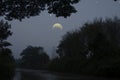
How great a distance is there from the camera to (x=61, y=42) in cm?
9612

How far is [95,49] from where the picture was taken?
2749 inches

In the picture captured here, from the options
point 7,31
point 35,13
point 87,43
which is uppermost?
point 87,43

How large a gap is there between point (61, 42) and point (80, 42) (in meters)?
16.9

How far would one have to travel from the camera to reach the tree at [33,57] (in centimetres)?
15988

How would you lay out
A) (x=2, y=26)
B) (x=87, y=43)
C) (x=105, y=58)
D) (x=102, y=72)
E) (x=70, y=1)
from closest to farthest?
1. (x=70, y=1)
2. (x=2, y=26)
3. (x=102, y=72)
4. (x=105, y=58)
5. (x=87, y=43)

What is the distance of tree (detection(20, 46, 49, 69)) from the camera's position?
159875 millimetres

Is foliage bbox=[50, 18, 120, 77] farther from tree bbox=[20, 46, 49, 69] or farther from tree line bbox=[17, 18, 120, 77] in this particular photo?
tree bbox=[20, 46, 49, 69]

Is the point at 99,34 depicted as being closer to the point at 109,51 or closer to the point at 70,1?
the point at 109,51

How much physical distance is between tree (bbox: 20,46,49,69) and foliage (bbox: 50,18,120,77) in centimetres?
7002

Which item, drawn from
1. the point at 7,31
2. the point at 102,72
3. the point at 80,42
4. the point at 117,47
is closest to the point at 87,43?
the point at 80,42

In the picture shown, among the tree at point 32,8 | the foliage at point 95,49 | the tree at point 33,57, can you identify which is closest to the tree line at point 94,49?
the foliage at point 95,49

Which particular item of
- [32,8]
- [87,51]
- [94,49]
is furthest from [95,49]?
[32,8]

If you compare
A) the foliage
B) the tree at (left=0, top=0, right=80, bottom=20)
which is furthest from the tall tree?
the tree at (left=0, top=0, right=80, bottom=20)

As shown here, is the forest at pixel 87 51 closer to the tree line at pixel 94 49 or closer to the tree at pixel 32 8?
the tree line at pixel 94 49
